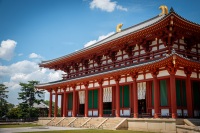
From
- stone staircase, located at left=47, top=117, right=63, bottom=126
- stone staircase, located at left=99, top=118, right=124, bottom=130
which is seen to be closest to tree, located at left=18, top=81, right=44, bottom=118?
stone staircase, located at left=47, top=117, right=63, bottom=126

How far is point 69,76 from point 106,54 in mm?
8707

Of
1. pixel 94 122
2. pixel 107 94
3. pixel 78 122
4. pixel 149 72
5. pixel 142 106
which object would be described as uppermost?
pixel 149 72

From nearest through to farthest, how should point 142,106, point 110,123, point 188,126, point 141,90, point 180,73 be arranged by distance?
point 188,126 < point 180,73 < point 110,123 < point 141,90 < point 142,106

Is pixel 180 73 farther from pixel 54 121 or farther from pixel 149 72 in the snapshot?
pixel 54 121

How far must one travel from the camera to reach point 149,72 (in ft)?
65.0

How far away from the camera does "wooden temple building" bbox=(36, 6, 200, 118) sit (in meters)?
18.1

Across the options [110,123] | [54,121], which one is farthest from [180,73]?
[54,121]

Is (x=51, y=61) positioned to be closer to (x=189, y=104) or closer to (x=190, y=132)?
(x=189, y=104)

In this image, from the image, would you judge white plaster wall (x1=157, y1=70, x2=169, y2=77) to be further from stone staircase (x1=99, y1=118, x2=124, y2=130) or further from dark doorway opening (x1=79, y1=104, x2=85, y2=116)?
dark doorway opening (x1=79, y1=104, x2=85, y2=116)

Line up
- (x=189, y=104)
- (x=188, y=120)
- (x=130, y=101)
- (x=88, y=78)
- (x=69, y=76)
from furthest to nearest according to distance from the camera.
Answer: (x=69, y=76) < (x=88, y=78) < (x=130, y=101) < (x=189, y=104) < (x=188, y=120)

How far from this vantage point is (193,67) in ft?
62.1

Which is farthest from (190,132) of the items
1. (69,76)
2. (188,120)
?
(69,76)

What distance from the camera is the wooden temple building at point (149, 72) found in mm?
18141

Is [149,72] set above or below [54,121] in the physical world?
above
